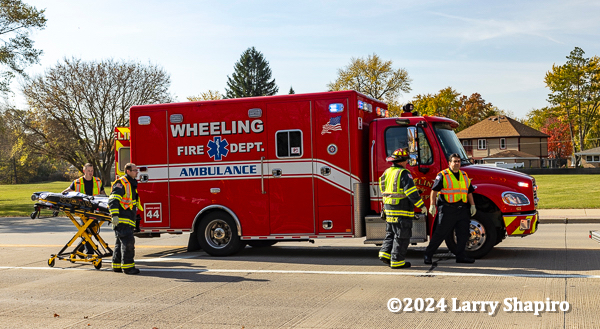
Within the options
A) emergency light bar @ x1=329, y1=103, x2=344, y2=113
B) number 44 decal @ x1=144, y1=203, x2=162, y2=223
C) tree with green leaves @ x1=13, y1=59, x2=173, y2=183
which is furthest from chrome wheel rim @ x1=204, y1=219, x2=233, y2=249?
tree with green leaves @ x1=13, y1=59, x2=173, y2=183

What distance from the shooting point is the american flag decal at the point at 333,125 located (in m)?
10.0

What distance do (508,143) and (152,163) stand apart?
8092 cm

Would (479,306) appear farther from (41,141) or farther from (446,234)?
(41,141)

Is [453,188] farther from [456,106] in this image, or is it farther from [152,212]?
[456,106]

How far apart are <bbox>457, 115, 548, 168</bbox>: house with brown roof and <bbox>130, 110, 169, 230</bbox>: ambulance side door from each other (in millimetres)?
76518

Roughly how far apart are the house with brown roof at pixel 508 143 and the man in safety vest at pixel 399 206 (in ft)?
254

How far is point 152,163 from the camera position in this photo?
11164 mm

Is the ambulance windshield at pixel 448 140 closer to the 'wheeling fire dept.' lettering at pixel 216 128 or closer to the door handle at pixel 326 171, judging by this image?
the door handle at pixel 326 171

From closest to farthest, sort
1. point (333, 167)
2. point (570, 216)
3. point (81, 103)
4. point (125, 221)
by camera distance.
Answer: point (125, 221) → point (333, 167) → point (570, 216) → point (81, 103)

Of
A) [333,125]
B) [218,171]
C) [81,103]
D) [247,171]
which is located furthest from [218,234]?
[81,103]

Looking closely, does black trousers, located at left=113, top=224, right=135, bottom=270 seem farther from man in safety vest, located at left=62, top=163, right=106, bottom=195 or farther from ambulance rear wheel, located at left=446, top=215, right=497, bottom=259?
ambulance rear wheel, located at left=446, top=215, right=497, bottom=259

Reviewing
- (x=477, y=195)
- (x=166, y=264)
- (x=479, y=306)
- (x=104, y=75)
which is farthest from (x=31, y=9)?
(x=479, y=306)

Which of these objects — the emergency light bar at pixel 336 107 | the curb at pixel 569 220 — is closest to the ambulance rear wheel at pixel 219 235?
the emergency light bar at pixel 336 107

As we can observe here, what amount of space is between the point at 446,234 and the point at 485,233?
72 centimetres
